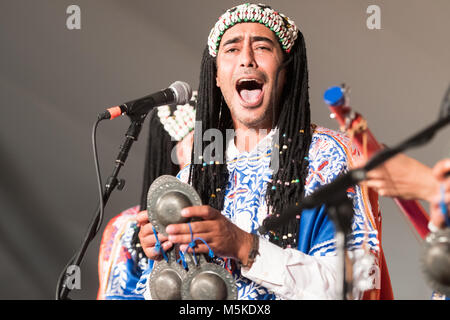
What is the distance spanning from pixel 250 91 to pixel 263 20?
0.27 m

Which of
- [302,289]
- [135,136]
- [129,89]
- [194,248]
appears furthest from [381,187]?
[129,89]

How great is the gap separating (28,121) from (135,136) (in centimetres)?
204

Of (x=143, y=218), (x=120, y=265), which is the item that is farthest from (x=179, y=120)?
(x=143, y=218)

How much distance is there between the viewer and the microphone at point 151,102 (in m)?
2.16

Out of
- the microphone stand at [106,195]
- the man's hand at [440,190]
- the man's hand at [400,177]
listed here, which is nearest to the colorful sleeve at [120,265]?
the microphone stand at [106,195]

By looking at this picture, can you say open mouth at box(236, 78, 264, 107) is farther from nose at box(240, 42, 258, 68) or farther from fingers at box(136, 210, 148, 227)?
fingers at box(136, 210, 148, 227)

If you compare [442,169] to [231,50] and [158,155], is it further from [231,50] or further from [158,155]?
[158,155]

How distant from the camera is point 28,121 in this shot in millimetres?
3982

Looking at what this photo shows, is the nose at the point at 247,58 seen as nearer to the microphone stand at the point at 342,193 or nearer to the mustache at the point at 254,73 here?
the mustache at the point at 254,73

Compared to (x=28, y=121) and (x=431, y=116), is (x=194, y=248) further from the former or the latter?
(x=28, y=121)

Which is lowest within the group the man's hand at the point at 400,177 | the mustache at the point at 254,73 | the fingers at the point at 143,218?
the fingers at the point at 143,218

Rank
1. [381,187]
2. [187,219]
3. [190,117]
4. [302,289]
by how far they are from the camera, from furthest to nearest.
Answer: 1. [190,117]
2. [302,289]
3. [187,219]
4. [381,187]

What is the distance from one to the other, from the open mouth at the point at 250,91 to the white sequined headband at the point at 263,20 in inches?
7.2

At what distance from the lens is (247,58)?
2219 mm
